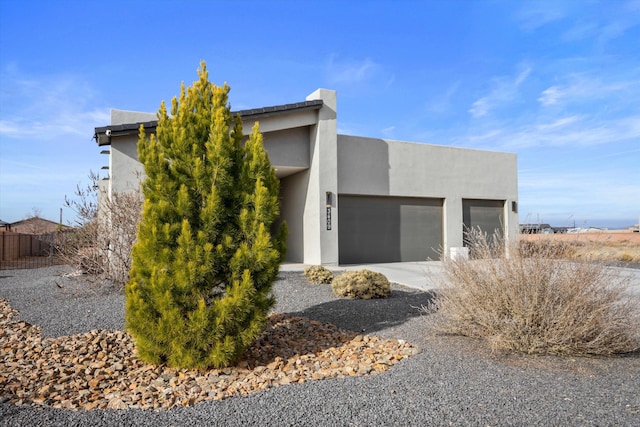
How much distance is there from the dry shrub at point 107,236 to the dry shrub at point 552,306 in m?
6.21

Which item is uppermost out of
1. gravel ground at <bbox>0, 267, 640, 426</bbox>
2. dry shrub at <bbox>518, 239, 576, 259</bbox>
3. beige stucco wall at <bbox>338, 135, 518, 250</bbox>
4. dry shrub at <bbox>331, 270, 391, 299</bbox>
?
beige stucco wall at <bbox>338, 135, 518, 250</bbox>

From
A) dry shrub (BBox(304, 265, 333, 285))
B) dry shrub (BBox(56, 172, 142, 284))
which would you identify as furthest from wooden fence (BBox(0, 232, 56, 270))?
dry shrub (BBox(304, 265, 333, 285))

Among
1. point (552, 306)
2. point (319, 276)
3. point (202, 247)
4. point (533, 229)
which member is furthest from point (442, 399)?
point (319, 276)

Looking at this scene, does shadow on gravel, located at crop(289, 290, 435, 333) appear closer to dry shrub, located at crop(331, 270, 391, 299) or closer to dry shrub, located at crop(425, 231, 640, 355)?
dry shrub, located at crop(331, 270, 391, 299)

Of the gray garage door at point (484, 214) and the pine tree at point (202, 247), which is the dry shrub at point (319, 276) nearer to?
the pine tree at point (202, 247)

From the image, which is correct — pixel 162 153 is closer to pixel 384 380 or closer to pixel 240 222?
pixel 240 222

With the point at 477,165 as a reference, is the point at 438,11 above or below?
above

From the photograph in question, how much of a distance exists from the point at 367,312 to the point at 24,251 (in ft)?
61.7

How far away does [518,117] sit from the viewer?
11.3 metres

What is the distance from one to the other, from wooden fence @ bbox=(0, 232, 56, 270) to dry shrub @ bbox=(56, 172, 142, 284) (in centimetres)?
687

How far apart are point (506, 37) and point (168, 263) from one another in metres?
8.78

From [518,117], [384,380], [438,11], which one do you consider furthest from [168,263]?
[518,117]

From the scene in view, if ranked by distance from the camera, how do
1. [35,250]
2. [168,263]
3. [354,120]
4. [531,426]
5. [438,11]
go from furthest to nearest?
[35,250], [354,120], [438,11], [168,263], [531,426]

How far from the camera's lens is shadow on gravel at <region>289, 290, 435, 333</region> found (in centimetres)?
579
